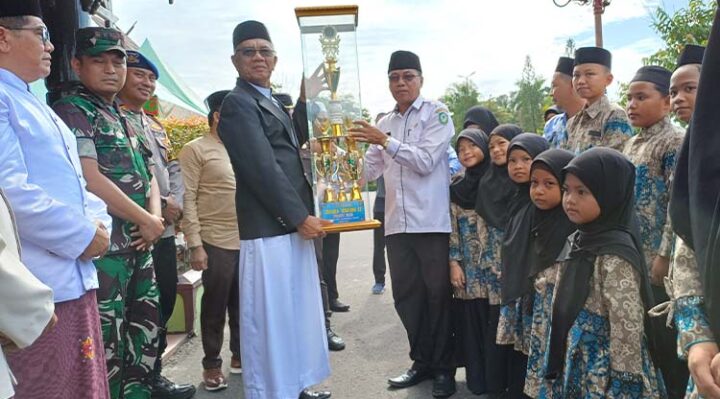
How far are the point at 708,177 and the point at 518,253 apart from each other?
170 cm

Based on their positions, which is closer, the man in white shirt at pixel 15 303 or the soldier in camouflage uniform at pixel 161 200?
the man in white shirt at pixel 15 303

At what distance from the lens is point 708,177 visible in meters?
1.20

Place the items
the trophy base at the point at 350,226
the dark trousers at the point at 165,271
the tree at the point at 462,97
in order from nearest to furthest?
1. the trophy base at the point at 350,226
2. the dark trousers at the point at 165,271
3. the tree at the point at 462,97

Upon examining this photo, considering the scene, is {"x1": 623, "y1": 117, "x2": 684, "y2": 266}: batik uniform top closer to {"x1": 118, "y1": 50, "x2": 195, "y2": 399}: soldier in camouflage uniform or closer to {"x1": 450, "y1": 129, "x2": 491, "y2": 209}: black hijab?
{"x1": 450, "y1": 129, "x2": 491, "y2": 209}: black hijab

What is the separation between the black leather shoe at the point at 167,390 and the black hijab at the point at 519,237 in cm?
219

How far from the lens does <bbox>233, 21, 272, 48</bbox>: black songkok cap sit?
10.0ft

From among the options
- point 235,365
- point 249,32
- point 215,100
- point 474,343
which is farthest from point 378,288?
point 249,32

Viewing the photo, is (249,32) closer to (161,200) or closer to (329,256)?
(161,200)

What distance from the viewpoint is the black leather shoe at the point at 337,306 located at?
5688 millimetres

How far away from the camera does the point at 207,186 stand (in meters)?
4.03

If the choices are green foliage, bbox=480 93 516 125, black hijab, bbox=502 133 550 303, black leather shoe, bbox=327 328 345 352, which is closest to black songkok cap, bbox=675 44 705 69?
black hijab, bbox=502 133 550 303

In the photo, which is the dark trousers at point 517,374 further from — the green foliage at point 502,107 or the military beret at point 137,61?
the green foliage at point 502,107

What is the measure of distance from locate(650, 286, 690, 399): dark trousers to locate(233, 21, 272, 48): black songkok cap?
8.24 ft

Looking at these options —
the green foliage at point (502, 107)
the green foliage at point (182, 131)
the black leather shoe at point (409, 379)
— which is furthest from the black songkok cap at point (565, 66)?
the green foliage at point (502, 107)
